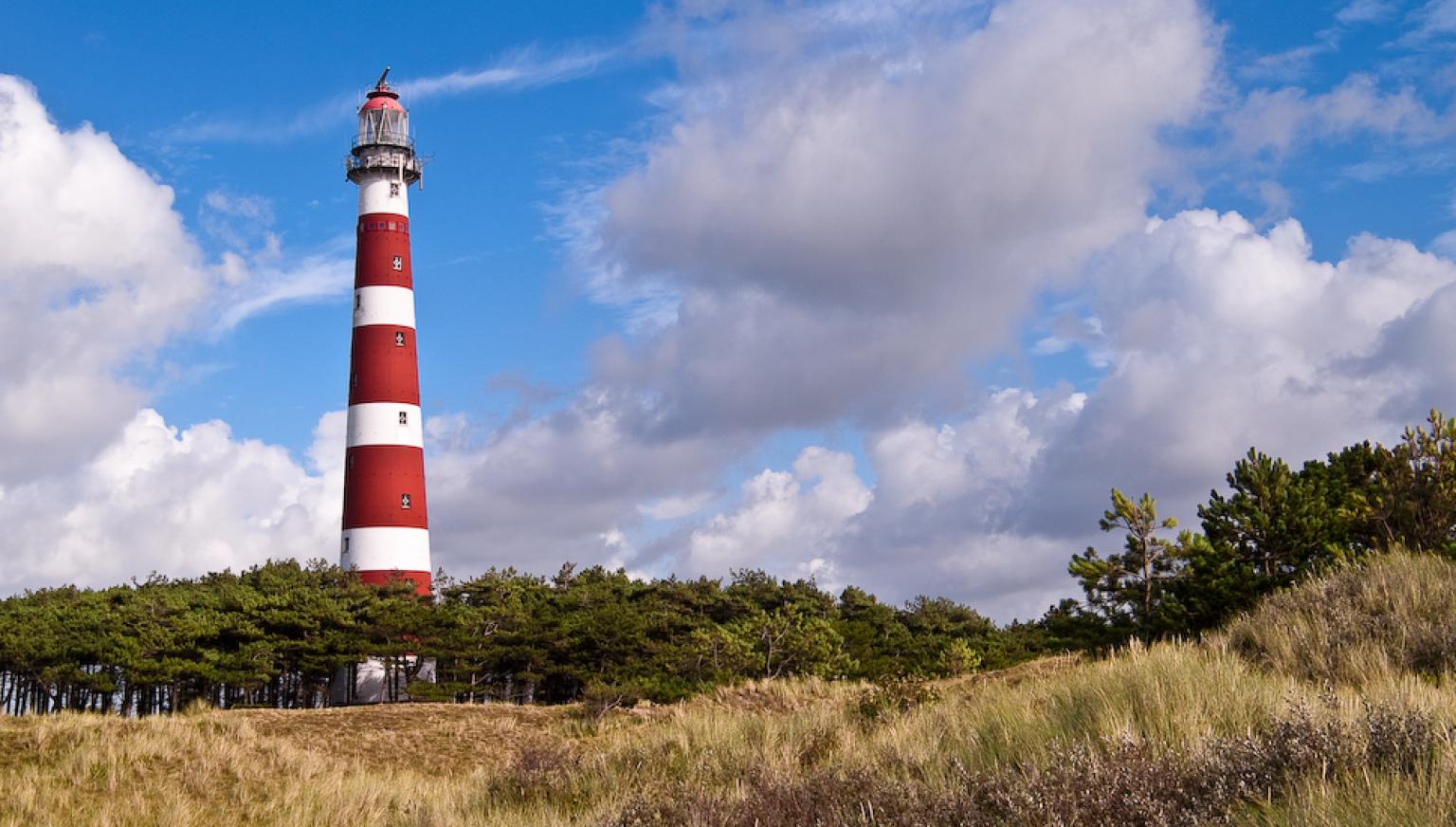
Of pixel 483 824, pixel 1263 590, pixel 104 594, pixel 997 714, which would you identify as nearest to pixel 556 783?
pixel 483 824

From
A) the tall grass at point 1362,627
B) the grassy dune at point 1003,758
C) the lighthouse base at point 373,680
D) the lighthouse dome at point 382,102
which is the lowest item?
the grassy dune at point 1003,758

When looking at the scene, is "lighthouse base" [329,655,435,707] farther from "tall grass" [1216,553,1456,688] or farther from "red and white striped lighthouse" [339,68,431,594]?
"tall grass" [1216,553,1456,688]

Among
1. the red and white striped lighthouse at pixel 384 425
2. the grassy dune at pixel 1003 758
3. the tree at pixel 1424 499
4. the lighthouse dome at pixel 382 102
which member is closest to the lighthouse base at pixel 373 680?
the red and white striped lighthouse at pixel 384 425

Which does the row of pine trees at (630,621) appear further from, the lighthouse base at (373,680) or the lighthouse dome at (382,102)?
the lighthouse dome at (382,102)

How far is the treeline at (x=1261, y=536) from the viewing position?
99.3 ft

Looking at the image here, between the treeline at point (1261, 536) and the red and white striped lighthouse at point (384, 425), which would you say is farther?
the red and white striped lighthouse at point (384, 425)

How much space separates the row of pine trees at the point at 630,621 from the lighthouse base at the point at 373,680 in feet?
1.89

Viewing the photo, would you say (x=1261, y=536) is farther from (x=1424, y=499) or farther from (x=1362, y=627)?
Answer: (x=1362, y=627)

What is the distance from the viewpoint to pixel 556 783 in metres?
14.0

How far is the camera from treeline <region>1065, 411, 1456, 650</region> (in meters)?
30.3

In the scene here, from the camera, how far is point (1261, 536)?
33969 millimetres

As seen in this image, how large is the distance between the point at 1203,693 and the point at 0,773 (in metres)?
19.8

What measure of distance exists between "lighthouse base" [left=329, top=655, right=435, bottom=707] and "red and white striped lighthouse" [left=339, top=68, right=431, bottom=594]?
4857mm

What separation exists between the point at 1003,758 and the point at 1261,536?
27258 mm
